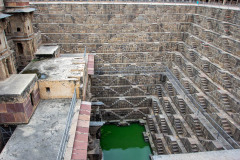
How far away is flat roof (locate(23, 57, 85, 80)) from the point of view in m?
11.7

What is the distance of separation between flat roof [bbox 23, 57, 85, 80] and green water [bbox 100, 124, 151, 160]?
6.51 m

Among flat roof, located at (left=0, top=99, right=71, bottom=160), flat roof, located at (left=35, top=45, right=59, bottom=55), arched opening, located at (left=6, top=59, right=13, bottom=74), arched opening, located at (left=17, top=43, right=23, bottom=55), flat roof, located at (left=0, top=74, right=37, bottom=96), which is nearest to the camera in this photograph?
flat roof, located at (left=0, top=99, right=71, bottom=160)

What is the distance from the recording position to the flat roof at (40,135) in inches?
308

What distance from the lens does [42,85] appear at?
11039 mm

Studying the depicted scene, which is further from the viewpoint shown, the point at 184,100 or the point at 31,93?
the point at 184,100

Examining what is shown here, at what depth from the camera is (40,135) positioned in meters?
8.82

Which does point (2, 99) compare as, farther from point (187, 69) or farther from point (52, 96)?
point (187, 69)

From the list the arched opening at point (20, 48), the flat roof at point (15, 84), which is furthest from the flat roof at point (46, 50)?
the flat roof at point (15, 84)

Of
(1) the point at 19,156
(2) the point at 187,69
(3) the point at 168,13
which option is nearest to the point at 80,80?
(1) the point at 19,156

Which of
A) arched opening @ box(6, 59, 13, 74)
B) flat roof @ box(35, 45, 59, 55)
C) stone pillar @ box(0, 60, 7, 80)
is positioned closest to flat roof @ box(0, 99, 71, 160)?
stone pillar @ box(0, 60, 7, 80)

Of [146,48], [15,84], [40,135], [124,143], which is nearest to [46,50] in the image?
[15,84]

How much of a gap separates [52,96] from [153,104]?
9.52 metres

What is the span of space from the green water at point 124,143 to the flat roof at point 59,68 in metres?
6.51

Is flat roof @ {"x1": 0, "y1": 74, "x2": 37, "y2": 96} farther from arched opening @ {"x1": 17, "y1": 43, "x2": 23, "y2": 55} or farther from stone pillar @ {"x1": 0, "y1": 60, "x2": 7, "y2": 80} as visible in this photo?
arched opening @ {"x1": 17, "y1": 43, "x2": 23, "y2": 55}
